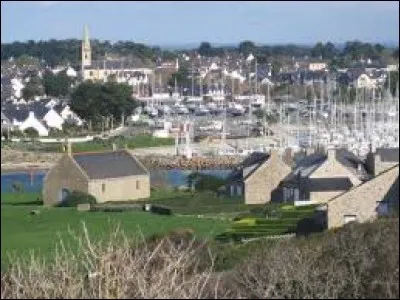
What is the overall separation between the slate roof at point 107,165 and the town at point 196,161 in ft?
0.19

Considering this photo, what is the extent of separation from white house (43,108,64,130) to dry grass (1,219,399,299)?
39.2 m

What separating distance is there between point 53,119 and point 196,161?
869cm

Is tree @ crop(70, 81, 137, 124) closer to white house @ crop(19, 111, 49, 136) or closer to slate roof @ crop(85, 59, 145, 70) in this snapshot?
white house @ crop(19, 111, 49, 136)

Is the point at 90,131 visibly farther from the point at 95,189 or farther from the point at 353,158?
the point at 353,158

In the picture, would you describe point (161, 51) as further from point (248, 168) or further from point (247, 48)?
point (248, 168)

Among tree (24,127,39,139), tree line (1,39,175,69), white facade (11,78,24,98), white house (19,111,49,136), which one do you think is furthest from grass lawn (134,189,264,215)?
white house (19,111,49,136)

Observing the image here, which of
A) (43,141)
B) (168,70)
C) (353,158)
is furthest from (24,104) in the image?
(353,158)

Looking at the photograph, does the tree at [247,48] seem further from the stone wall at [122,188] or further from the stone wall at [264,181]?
the stone wall at [264,181]

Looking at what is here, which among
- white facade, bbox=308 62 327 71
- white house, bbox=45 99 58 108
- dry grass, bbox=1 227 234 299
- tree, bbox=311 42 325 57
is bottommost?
white house, bbox=45 99 58 108

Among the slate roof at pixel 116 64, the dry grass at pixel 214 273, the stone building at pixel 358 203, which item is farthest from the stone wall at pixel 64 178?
the slate roof at pixel 116 64

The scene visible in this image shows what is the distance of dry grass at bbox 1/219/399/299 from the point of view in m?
8.17

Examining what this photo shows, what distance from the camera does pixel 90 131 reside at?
115ft

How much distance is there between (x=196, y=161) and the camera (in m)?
51.5

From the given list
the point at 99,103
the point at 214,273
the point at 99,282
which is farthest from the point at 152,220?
the point at 99,103
